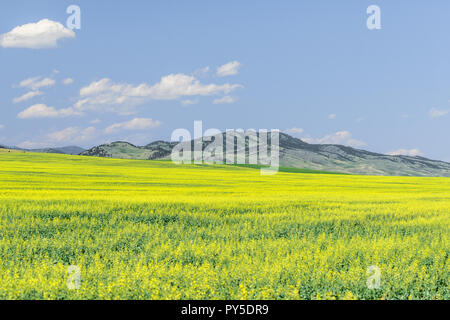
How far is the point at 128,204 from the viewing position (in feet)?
57.0

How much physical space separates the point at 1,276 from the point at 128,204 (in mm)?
9629

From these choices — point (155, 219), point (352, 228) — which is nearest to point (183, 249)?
point (155, 219)

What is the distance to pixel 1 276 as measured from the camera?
7754 millimetres

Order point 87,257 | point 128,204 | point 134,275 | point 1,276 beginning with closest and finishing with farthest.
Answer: point 134,275 → point 1,276 → point 87,257 → point 128,204

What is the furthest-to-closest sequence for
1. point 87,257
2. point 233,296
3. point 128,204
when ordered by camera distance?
point 128,204 → point 87,257 → point 233,296

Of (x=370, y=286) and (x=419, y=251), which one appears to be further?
(x=419, y=251)

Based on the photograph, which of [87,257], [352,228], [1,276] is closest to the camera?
[1,276]

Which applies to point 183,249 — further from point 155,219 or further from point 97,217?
point 97,217

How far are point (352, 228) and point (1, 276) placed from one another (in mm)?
11873

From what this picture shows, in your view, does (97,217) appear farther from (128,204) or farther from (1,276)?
(1,276)

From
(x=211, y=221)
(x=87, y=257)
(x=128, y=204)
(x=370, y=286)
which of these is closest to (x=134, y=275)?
(x=87, y=257)
